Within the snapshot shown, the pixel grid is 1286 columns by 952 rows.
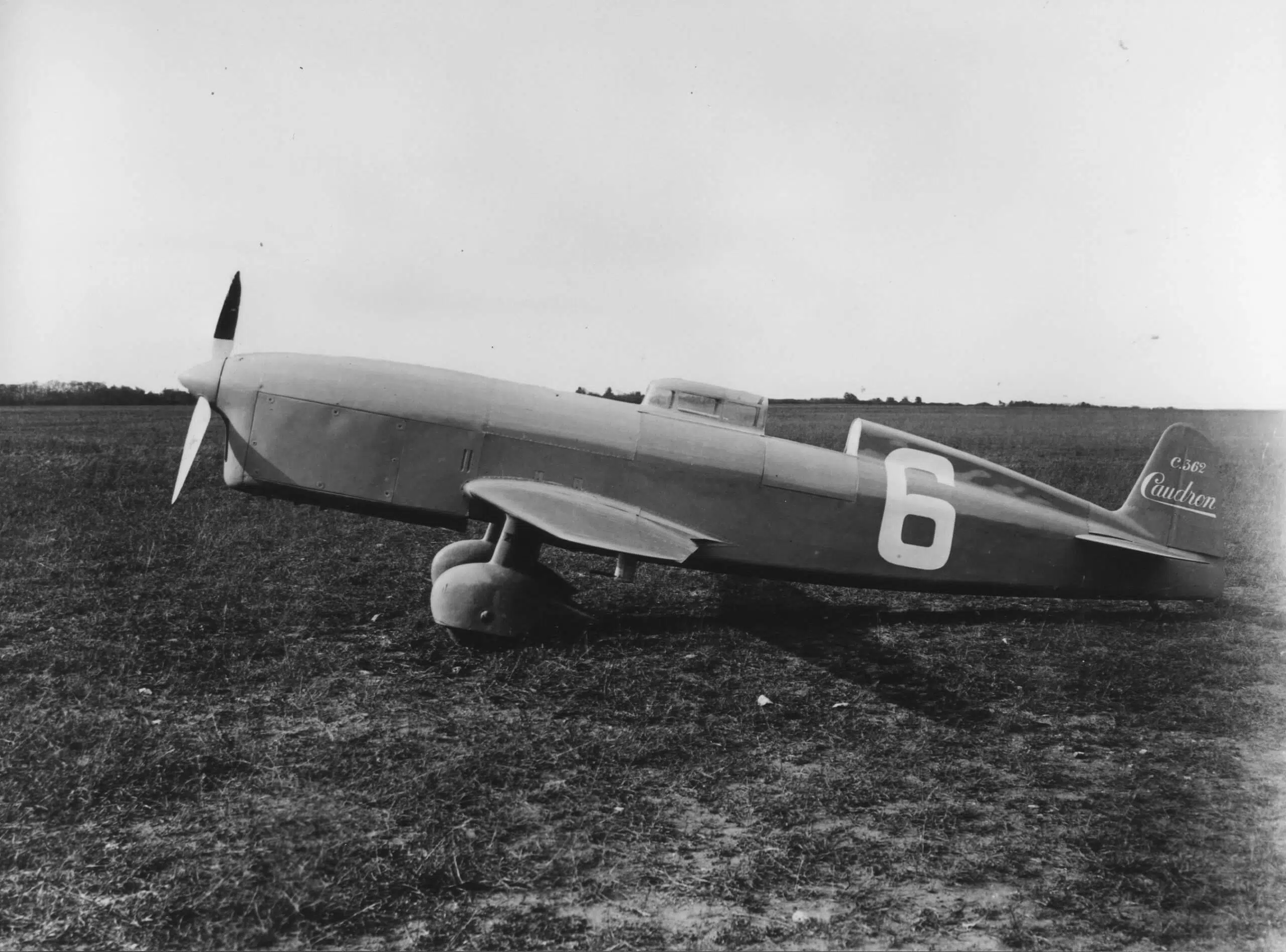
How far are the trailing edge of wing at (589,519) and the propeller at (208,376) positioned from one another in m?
2.20

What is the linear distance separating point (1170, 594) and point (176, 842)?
7.71 metres

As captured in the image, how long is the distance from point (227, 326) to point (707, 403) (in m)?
4.01

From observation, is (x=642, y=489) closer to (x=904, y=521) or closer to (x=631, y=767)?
(x=904, y=521)

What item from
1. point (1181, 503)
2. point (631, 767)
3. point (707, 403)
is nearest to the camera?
point (631, 767)

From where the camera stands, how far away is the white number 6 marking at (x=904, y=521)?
6859 mm

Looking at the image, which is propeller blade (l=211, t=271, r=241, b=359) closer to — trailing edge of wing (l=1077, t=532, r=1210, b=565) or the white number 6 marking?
the white number 6 marking

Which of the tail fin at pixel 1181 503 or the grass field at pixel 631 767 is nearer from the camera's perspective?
the grass field at pixel 631 767

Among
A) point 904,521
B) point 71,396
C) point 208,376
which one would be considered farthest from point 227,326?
point 71,396

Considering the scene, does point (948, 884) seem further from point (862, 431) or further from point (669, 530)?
point (862, 431)

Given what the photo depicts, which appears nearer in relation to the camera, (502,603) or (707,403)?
(502,603)

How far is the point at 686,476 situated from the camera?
21.6 feet

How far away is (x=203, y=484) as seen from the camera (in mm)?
13031

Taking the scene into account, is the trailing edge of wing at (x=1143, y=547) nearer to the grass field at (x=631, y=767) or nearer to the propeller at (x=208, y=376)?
the grass field at (x=631, y=767)

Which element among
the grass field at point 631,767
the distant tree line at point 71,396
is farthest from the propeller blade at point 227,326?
the distant tree line at point 71,396
